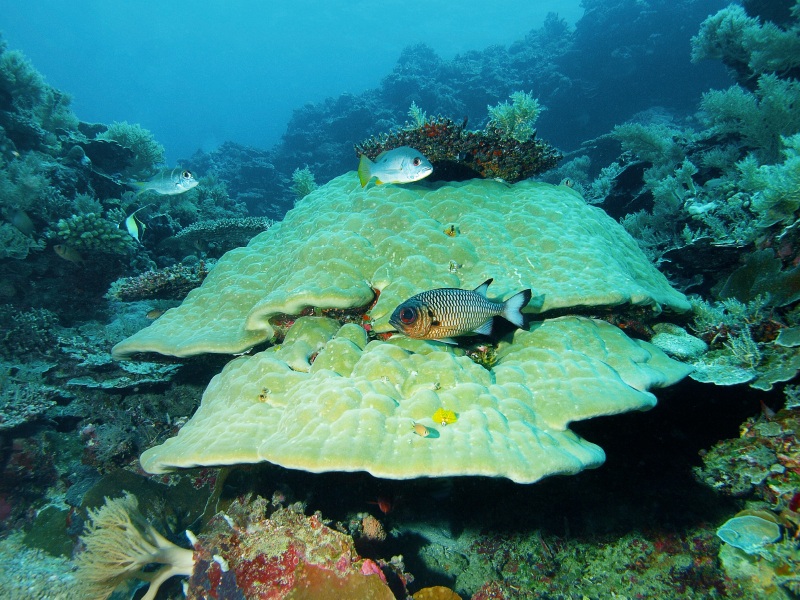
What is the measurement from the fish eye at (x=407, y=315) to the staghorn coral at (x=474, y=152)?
333cm

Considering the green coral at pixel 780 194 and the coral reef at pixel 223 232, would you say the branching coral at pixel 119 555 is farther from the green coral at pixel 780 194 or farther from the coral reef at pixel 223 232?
the green coral at pixel 780 194

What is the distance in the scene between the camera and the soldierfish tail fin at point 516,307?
2577 millimetres

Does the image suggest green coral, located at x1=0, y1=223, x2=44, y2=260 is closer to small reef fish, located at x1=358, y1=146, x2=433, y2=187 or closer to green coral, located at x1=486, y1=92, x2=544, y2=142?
small reef fish, located at x1=358, y1=146, x2=433, y2=187

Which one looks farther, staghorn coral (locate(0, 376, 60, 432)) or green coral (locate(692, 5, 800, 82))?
green coral (locate(692, 5, 800, 82))

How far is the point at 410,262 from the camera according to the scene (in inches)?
140

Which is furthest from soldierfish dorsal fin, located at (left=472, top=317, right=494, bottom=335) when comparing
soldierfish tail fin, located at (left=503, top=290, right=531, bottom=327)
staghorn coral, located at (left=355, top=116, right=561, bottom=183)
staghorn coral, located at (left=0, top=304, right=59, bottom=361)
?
staghorn coral, located at (left=0, top=304, right=59, bottom=361)

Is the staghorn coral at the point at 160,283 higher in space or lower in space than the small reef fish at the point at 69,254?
lower

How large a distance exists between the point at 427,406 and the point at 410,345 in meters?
0.71

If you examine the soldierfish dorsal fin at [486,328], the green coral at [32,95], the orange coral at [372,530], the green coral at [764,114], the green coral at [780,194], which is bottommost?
the orange coral at [372,530]

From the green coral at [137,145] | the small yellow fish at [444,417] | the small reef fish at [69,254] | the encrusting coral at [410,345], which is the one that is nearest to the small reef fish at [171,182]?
the encrusting coral at [410,345]

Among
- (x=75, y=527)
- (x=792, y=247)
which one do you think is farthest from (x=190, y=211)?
(x=792, y=247)

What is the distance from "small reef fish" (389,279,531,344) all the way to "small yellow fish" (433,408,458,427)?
0.55 m

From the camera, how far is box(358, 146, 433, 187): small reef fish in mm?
3562

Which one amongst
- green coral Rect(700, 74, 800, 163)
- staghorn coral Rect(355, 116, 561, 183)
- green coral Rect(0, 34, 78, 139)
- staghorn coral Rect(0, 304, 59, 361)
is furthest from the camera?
green coral Rect(0, 34, 78, 139)
